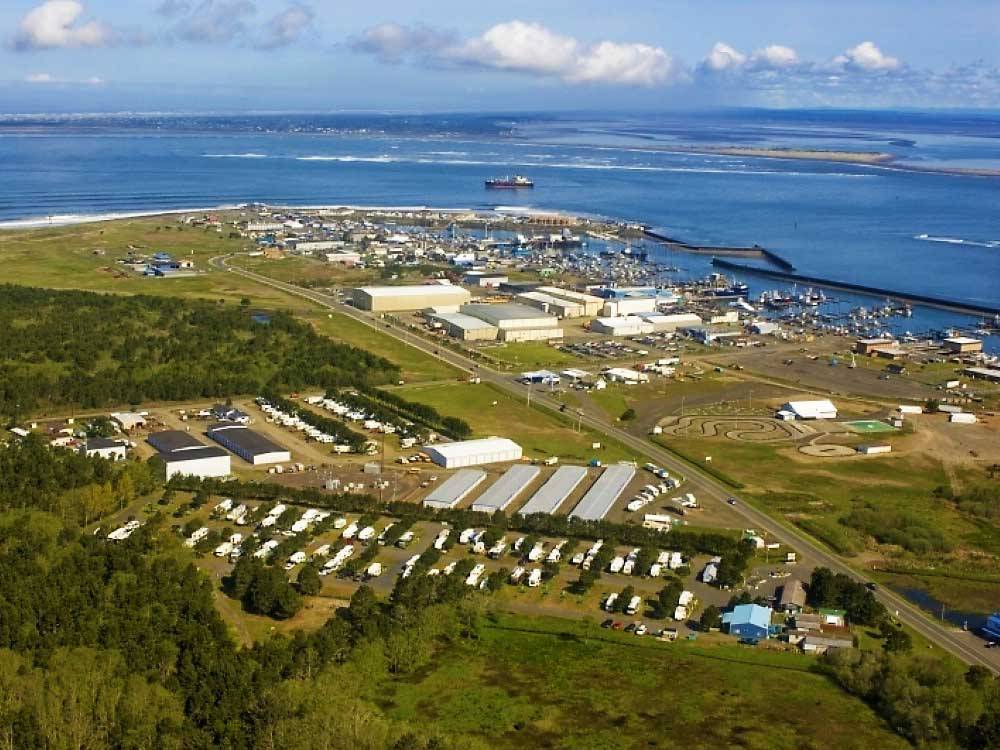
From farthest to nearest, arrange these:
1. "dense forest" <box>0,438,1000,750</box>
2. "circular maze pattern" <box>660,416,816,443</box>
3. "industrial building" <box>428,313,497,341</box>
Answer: "industrial building" <box>428,313,497,341</box>
"circular maze pattern" <box>660,416,816,443</box>
"dense forest" <box>0,438,1000,750</box>

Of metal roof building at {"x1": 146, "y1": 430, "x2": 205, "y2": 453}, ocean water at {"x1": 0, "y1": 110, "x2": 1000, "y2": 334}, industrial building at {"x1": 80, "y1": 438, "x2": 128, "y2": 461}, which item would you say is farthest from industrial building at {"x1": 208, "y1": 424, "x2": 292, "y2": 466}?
ocean water at {"x1": 0, "y1": 110, "x2": 1000, "y2": 334}

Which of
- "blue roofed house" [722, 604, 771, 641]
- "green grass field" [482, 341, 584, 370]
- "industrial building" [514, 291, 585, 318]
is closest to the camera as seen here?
"blue roofed house" [722, 604, 771, 641]

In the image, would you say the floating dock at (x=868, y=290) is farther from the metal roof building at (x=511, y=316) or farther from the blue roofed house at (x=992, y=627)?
the blue roofed house at (x=992, y=627)

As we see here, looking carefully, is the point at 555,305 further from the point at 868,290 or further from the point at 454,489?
the point at 454,489

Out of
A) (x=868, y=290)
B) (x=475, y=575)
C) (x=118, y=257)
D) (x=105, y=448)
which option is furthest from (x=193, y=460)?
(x=868, y=290)

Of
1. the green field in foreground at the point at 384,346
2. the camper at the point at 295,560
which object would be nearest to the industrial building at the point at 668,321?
the green field in foreground at the point at 384,346

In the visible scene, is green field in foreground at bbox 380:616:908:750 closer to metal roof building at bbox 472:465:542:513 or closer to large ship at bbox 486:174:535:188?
metal roof building at bbox 472:465:542:513

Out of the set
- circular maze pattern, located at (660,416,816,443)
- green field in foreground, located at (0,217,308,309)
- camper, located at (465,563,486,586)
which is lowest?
circular maze pattern, located at (660,416,816,443)

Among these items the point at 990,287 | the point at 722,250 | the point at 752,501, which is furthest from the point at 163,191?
the point at 752,501
